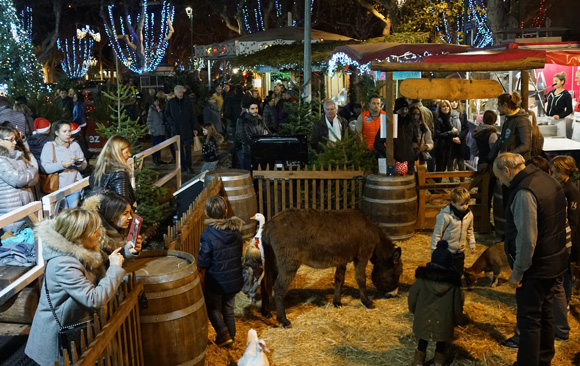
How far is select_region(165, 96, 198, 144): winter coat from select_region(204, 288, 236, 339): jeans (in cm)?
1008

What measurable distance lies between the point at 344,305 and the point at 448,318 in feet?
6.58

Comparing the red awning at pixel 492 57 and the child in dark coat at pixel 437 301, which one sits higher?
the red awning at pixel 492 57

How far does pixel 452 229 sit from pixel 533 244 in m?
1.91

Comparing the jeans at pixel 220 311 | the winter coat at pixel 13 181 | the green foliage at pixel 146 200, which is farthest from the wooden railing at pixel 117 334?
the green foliage at pixel 146 200

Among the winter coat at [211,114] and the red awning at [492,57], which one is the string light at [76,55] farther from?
the red awning at [492,57]

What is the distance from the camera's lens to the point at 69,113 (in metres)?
19.3

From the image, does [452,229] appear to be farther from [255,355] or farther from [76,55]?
[76,55]

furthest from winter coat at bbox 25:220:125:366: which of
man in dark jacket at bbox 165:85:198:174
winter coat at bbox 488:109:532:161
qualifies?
man in dark jacket at bbox 165:85:198:174

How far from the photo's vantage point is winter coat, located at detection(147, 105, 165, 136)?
17000 millimetres

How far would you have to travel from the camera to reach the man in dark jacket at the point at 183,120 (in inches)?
626

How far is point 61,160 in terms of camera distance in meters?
8.31

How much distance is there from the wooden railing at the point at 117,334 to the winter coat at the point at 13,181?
3.48 m

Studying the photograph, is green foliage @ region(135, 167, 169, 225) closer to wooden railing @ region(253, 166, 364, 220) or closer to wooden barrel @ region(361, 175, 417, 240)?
wooden railing @ region(253, 166, 364, 220)

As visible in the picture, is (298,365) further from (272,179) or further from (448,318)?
(272,179)
